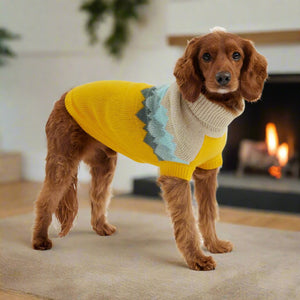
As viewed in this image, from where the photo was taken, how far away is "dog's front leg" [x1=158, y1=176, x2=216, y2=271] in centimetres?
214

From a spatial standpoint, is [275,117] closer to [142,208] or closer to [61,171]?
[142,208]

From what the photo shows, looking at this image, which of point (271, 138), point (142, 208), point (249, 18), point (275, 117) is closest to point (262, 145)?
point (271, 138)

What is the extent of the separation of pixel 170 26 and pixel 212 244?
87.2 inches

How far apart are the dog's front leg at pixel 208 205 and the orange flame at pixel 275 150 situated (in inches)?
69.5

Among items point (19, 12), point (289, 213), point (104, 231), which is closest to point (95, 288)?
point (104, 231)

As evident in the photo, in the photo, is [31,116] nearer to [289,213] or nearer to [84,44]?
[84,44]

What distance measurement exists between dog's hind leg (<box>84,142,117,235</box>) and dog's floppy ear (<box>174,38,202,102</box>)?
0.68 m

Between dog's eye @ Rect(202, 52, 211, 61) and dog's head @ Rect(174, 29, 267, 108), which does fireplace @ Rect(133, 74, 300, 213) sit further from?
dog's eye @ Rect(202, 52, 211, 61)

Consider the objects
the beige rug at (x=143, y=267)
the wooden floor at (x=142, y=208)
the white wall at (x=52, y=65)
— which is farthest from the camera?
the white wall at (x=52, y=65)

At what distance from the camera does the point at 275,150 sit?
4035mm

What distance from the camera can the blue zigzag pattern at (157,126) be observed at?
216 cm

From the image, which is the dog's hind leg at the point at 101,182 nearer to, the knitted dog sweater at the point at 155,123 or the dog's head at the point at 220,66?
the knitted dog sweater at the point at 155,123

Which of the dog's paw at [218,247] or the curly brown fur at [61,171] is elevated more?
the curly brown fur at [61,171]

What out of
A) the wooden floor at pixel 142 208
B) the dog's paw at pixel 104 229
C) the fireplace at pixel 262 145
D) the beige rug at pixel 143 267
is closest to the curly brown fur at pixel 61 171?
the beige rug at pixel 143 267
